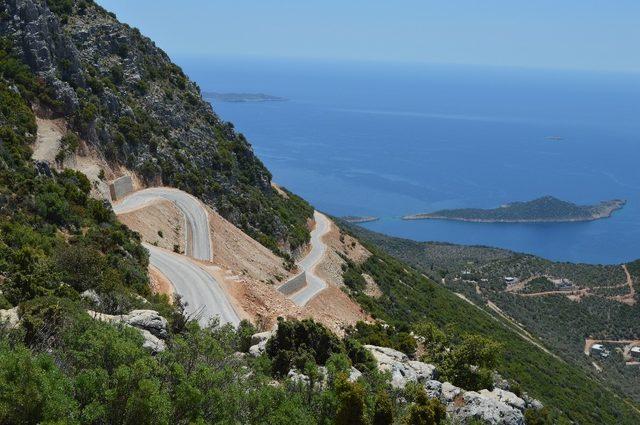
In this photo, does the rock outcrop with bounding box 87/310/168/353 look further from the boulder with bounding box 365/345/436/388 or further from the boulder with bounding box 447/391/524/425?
the boulder with bounding box 447/391/524/425

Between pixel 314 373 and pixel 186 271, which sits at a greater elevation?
pixel 314 373

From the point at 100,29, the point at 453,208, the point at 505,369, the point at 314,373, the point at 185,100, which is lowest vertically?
the point at 453,208

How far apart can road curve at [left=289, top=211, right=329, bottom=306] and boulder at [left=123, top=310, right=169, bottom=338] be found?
1835cm

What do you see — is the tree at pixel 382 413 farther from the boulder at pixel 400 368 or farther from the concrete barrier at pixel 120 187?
the concrete barrier at pixel 120 187

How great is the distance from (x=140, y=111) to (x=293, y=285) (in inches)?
839

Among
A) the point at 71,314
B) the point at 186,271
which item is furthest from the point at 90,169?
the point at 71,314

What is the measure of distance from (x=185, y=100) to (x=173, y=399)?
4744 centimetres

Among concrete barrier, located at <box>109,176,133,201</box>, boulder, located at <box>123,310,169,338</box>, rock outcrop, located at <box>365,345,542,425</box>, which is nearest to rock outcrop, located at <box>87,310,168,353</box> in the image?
boulder, located at <box>123,310,169,338</box>

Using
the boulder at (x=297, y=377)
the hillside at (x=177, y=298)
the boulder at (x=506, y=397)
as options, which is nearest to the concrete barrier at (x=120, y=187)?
the hillside at (x=177, y=298)

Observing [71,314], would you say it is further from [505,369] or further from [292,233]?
[292,233]

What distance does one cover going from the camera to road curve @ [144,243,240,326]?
27.0 meters

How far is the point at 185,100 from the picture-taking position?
57406 millimetres

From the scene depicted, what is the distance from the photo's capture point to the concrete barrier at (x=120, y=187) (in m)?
41.0

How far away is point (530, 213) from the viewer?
518 ft
